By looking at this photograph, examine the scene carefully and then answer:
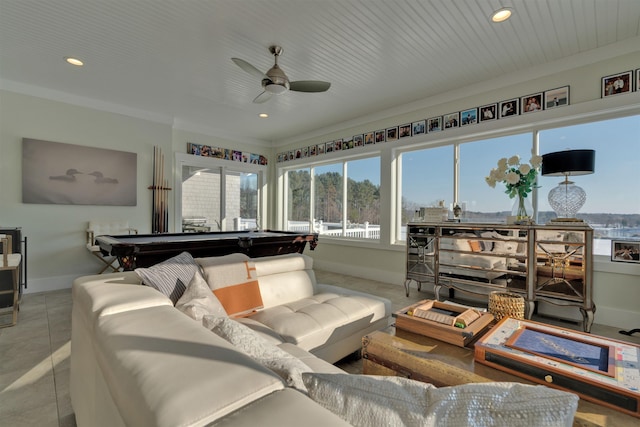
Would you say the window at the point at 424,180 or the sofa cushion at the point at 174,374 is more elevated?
the window at the point at 424,180

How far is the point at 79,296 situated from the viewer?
4.59ft

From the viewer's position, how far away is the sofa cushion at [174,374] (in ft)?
1.89

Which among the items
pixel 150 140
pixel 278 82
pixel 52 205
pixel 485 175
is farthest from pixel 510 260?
pixel 52 205

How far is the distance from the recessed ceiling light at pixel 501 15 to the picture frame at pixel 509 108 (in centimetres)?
→ 127

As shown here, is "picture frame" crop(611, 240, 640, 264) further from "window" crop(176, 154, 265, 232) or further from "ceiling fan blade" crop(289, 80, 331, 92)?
"window" crop(176, 154, 265, 232)

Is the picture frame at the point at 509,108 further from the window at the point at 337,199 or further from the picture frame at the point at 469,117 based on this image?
the window at the point at 337,199

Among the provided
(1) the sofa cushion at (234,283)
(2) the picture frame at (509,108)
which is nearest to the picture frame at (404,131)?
(2) the picture frame at (509,108)

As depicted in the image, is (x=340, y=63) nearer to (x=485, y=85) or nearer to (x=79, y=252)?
(x=485, y=85)

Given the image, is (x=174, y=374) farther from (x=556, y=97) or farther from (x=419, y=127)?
(x=419, y=127)

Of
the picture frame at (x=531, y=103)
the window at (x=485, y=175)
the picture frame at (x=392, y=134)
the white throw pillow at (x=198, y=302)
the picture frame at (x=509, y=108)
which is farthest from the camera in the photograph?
the picture frame at (x=392, y=134)

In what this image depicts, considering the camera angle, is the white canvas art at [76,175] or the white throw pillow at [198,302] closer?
the white throw pillow at [198,302]

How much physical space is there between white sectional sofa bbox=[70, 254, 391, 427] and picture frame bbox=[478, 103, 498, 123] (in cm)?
328

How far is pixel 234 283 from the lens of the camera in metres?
2.00

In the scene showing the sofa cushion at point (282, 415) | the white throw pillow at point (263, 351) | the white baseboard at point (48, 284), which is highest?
the sofa cushion at point (282, 415)
